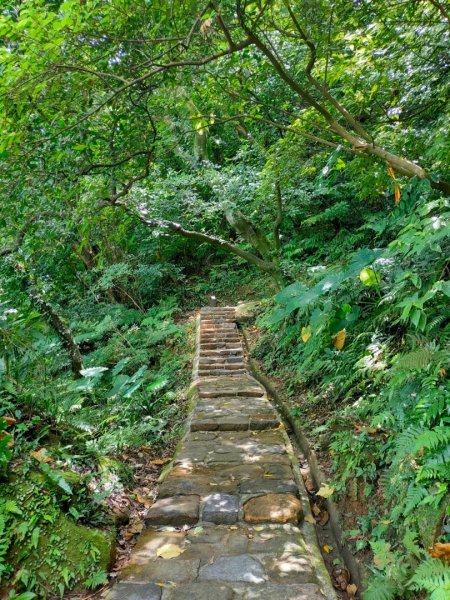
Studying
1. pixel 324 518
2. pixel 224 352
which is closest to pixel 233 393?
pixel 224 352

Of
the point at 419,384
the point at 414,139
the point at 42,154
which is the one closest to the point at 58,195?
the point at 42,154

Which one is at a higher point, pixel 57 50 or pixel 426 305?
pixel 57 50

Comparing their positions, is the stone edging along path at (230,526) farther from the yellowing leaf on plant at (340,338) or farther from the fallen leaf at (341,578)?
the yellowing leaf on plant at (340,338)

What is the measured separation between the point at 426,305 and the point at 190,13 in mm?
3161

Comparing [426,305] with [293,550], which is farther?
[426,305]

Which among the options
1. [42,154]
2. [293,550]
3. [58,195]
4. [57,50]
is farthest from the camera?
[58,195]

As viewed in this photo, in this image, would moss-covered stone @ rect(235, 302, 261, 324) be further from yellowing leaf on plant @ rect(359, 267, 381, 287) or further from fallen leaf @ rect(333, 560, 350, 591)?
fallen leaf @ rect(333, 560, 350, 591)

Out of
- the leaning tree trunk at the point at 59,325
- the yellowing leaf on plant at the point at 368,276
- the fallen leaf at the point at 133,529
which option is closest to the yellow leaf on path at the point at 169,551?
the fallen leaf at the point at 133,529

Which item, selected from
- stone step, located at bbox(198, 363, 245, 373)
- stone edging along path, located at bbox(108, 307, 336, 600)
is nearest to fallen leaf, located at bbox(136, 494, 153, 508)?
stone edging along path, located at bbox(108, 307, 336, 600)

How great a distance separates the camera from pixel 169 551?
2.69 meters

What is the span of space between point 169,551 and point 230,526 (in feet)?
1.62

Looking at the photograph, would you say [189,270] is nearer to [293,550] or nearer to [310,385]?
[310,385]

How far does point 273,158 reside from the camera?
20.2 feet

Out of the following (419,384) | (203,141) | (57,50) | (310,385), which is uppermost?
(203,141)
